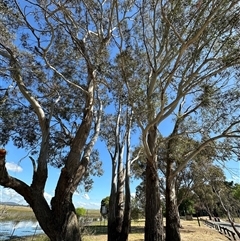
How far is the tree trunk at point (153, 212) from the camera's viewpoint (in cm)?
846

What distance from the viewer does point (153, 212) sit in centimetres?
865

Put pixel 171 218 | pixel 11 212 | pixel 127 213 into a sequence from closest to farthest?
pixel 127 213
pixel 171 218
pixel 11 212

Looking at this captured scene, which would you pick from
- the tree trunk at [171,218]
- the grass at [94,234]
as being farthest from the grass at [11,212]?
the tree trunk at [171,218]

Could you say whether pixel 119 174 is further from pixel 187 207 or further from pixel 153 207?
pixel 187 207

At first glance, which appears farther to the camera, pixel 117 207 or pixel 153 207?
pixel 117 207

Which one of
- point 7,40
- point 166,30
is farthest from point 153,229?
point 7,40

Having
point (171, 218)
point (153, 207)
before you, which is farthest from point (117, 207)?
point (153, 207)

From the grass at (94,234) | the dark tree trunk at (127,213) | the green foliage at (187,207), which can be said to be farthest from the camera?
the green foliage at (187,207)

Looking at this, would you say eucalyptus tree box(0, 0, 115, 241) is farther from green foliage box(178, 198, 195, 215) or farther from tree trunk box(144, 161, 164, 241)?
green foliage box(178, 198, 195, 215)

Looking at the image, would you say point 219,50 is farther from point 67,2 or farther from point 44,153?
point 44,153

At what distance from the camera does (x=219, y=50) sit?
8094mm

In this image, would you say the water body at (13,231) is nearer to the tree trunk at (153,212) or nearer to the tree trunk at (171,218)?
the tree trunk at (171,218)

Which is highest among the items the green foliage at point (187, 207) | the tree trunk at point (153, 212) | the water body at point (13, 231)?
the green foliage at point (187, 207)

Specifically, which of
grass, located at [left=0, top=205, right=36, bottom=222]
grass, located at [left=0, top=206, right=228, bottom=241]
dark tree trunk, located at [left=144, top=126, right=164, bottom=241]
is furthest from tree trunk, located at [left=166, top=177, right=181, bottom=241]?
grass, located at [left=0, top=205, right=36, bottom=222]
